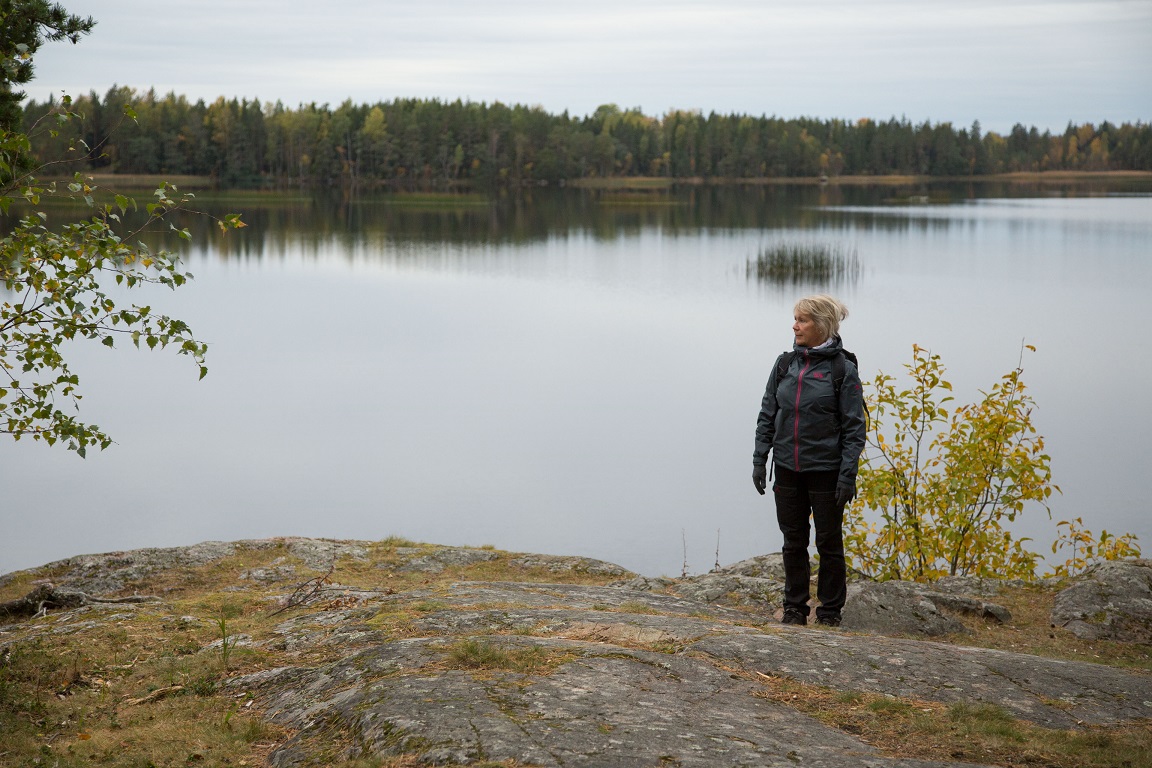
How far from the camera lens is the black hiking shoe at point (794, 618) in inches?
262

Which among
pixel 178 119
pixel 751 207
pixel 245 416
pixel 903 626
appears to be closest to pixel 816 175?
pixel 751 207

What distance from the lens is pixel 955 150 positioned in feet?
538

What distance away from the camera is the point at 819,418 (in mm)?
6312

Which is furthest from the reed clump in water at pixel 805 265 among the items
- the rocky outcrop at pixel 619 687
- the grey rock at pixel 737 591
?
the rocky outcrop at pixel 619 687

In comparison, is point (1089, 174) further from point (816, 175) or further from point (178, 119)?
point (178, 119)

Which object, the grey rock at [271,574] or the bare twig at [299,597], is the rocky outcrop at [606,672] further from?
the grey rock at [271,574]

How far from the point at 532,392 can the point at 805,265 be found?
66.7ft

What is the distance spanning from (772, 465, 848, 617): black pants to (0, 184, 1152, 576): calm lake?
3.50 m

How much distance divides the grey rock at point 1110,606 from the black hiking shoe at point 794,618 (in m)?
1.94

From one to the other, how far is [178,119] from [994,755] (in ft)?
436

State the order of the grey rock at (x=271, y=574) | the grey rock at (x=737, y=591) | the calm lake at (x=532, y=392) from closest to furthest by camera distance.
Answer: the grey rock at (x=737, y=591)
the grey rock at (x=271, y=574)
the calm lake at (x=532, y=392)

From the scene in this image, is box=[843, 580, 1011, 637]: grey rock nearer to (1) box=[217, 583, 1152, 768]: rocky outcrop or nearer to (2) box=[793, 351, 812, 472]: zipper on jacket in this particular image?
(1) box=[217, 583, 1152, 768]: rocky outcrop

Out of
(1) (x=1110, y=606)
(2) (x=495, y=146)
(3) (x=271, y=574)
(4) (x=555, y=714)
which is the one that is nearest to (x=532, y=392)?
(3) (x=271, y=574)

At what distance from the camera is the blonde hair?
627 cm
